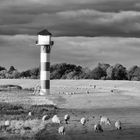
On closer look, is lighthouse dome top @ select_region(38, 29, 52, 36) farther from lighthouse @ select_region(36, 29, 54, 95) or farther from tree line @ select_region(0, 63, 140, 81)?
tree line @ select_region(0, 63, 140, 81)

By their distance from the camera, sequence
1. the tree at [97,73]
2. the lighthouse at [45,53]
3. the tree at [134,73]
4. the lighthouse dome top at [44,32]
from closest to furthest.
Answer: the lighthouse at [45,53] → the lighthouse dome top at [44,32] → the tree at [134,73] → the tree at [97,73]

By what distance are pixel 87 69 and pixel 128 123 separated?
62354mm

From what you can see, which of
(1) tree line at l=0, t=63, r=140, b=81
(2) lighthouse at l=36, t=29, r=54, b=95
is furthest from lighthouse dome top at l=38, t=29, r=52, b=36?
(1) tree line at l=0, t=63, r=140, b=81

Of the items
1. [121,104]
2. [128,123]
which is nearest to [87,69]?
[121,104]

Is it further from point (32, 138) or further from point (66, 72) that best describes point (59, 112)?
point (66, 72)

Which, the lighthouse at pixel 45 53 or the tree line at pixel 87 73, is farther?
the tree line at pixel 87 73

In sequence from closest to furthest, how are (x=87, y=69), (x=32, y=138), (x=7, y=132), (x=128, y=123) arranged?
(x=32, y=138) → (x=7, y=132) → (x=128, y=123) → (x=87, y=69)

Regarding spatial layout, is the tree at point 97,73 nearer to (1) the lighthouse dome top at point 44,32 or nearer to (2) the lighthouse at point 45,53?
(2) the lighthouse at point 45,53

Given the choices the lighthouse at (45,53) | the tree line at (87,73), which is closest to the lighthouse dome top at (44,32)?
the lighthouse at (45,53)

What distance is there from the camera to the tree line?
78.3 meters

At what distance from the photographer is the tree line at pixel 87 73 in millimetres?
78312

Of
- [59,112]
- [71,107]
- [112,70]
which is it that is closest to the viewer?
[59,112]

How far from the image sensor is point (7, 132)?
59.7ft

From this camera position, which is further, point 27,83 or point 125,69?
point 125,69
